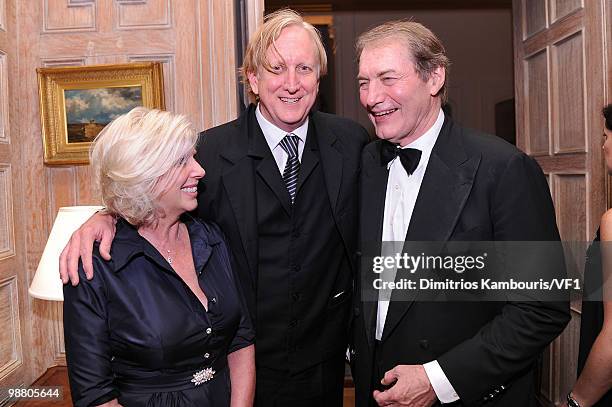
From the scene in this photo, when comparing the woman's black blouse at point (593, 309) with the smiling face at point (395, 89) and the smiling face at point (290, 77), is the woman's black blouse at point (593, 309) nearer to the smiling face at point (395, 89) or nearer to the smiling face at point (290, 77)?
the smiling face at point (395, 89)

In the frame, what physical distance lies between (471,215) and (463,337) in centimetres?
36

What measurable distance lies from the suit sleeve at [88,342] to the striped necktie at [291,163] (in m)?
0.79

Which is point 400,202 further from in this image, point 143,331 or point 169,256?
point 143,331

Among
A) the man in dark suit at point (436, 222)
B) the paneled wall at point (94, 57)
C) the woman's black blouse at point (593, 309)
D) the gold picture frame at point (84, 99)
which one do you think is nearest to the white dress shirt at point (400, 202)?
the man in dark suit at point (436, 222)

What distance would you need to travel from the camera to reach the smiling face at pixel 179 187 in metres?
1.70

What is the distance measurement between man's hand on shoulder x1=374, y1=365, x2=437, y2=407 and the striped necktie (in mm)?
753

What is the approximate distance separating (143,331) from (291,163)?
85 cm

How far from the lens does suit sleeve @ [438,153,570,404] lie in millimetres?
1594

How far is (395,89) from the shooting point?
1785 mm

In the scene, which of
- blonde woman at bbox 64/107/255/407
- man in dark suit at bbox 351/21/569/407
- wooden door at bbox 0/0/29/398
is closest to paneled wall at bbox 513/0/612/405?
man in dark suit at bbox 351/21/569/407

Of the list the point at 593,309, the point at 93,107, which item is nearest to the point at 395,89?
the point at 593,309

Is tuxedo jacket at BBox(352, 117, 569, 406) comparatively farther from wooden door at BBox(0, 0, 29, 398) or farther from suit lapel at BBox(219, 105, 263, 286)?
Result: wooden door at BBox(0, 0, 29, 398)

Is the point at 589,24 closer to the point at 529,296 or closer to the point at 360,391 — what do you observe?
the point at 529,296

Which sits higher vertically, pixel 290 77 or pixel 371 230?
pixel 290 77
